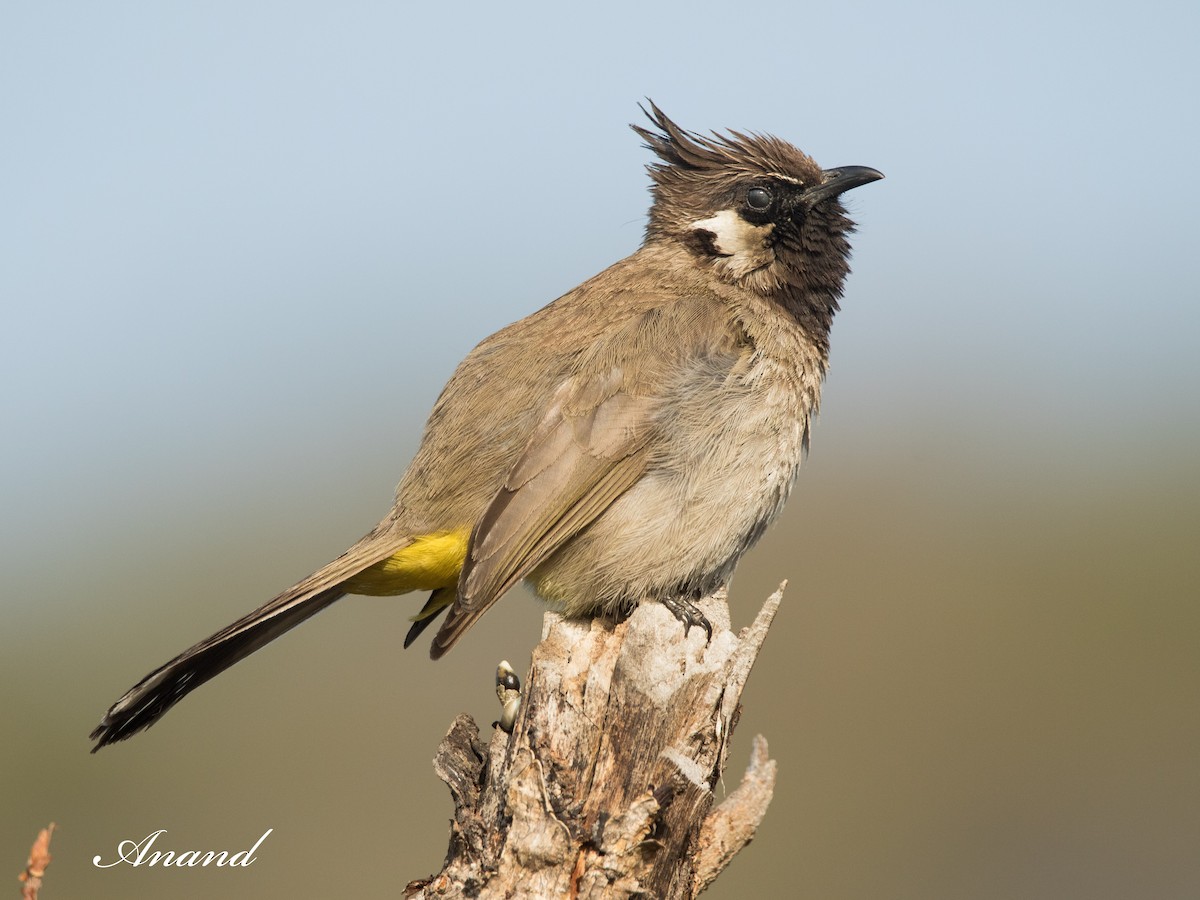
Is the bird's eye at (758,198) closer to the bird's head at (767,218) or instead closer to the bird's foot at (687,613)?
the bird's head at (767,218)

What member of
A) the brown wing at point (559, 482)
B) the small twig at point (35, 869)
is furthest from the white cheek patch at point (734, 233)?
the small twig at point (35, 869)

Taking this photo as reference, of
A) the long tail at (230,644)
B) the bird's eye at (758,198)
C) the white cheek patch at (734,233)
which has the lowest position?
the long tail at (230,644)

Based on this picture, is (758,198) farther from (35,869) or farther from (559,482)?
(35,869)

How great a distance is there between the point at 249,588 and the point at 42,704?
2.08 meters

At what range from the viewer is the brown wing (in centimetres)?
402

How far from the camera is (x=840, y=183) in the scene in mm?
4898

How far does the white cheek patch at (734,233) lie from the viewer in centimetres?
485

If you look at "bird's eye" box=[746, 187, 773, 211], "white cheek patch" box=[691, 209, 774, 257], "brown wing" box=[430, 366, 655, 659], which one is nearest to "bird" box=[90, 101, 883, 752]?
"brown wing" box=[430, 366, 655, 659]

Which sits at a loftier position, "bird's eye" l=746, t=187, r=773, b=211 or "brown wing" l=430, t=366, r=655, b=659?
"bird's eye" l=746, t=187, r=773, b=211

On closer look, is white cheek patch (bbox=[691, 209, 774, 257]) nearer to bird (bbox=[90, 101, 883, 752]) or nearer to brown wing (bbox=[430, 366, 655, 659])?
bird (bbox=[90, 101, 883, 752])

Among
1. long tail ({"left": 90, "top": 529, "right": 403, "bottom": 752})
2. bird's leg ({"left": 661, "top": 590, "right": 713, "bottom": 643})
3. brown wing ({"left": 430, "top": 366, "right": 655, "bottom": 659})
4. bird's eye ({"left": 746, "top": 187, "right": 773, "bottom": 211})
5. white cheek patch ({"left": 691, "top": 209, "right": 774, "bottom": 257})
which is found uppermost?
bird's eye ({"left": 746, "top": 187, "right": 773, "bottom": 211})

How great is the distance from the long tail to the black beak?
2062 mm

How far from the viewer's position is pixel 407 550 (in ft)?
14.0

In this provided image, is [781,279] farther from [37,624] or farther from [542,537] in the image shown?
[37,624]
